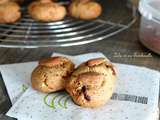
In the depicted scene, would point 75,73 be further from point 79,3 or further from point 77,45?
point 79,3

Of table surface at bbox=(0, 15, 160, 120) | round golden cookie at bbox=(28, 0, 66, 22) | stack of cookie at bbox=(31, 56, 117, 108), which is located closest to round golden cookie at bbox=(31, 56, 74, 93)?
stack of cookie at bbox=(31, 56, 117, 108)

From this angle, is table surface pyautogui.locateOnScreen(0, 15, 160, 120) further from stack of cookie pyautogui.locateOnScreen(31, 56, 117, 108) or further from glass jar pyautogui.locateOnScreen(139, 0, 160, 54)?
stack of cookie pyautogui.locateOnScreen(31, 56, 117, 108)

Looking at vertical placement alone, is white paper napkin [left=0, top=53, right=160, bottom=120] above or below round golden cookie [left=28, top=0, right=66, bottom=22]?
below

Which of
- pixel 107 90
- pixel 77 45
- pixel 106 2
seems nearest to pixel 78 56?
pixel 77 45

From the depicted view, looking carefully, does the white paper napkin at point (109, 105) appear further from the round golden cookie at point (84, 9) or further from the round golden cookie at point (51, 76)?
the round golden cookie at point (84, 9)

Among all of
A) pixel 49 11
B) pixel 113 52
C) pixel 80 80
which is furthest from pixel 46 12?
pixel 80 80

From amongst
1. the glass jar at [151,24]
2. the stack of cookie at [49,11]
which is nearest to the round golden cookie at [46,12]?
the stack of cookie at [49,11]

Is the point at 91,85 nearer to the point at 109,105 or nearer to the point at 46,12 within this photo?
the point at 109,105
